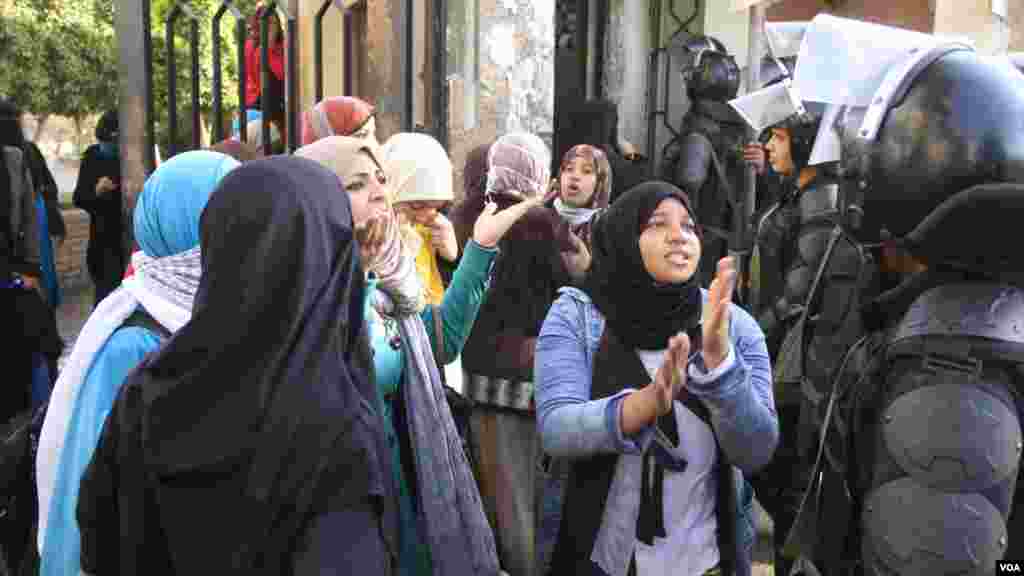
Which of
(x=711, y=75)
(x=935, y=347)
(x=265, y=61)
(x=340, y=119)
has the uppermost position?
(x=711, y=75)

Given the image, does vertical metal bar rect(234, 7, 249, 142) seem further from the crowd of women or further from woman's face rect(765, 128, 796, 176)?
woman's face rect(765, 128, 796, 176)

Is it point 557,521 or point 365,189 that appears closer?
point 557,521

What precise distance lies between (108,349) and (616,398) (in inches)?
41.9

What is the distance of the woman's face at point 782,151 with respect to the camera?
4492 mm

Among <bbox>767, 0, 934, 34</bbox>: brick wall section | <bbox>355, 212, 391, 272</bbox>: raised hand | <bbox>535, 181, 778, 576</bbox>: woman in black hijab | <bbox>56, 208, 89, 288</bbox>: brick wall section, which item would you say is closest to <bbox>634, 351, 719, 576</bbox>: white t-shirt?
<bbox>535, 181, 778, 576</bbox>: woman in black hijab

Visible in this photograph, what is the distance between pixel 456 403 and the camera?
3102 mm

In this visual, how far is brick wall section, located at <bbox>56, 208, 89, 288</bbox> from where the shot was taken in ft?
42.1

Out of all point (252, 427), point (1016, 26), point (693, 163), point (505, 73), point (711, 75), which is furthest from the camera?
point (711, 75)

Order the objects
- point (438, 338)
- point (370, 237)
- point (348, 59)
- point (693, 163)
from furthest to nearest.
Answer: point (693, 163) → point (348, 59) → point (438, 338) → point (370, 237)

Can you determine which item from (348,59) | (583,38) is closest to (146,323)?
(348,59)

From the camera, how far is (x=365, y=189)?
2.47 m

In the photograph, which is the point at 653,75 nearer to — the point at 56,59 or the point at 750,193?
the point at 750,193

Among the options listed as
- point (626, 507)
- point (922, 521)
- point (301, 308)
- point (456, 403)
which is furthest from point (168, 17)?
point (922, 521)

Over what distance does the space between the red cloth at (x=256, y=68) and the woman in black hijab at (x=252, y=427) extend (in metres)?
2.64
